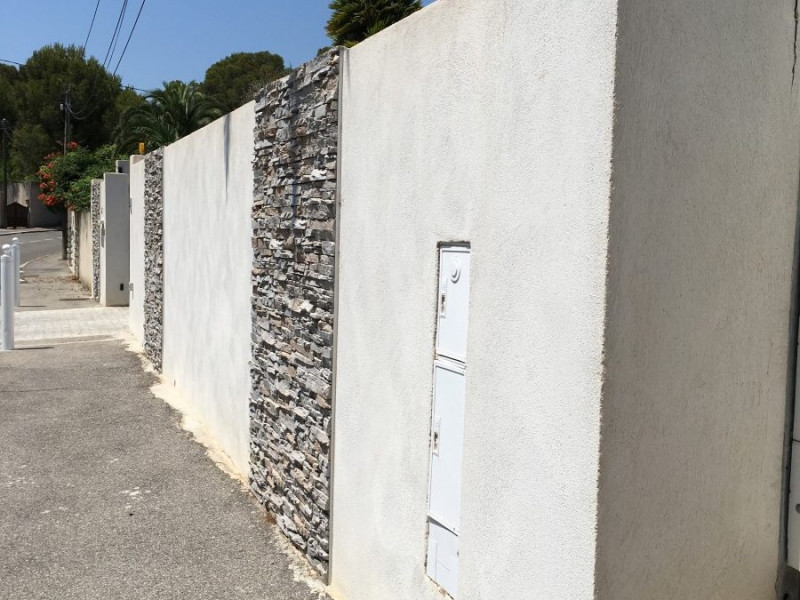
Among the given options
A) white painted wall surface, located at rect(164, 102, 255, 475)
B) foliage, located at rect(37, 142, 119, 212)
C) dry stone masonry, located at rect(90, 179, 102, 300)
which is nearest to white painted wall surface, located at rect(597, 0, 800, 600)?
white painted wall surface, located at rect(164, 102, 255, 475)

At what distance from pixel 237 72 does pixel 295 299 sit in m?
34.2

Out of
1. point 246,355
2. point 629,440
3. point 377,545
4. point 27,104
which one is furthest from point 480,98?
point 27,104

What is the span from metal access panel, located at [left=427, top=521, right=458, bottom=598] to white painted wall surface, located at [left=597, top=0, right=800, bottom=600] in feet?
2.80

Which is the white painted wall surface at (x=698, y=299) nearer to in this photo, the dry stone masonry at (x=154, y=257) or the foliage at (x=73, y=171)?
the dry stone masonry at (x=154, y=257)

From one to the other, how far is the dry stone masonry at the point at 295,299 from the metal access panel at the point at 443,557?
1.24 metres

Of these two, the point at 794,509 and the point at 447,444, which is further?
the point at 447,444

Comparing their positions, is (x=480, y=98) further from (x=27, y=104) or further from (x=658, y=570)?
(x=27, y=104)

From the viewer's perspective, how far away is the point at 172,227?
962 cm

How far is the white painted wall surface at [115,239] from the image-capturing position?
17.3 meters

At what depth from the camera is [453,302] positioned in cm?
318

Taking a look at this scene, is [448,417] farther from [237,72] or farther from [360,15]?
[237,72]

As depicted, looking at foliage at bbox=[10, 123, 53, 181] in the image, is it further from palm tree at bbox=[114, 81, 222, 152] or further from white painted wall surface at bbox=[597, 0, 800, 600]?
white painted wall surface at bbox=[597, 0, 800, 600]

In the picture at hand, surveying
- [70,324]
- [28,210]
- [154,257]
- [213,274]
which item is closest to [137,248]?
[154,257]

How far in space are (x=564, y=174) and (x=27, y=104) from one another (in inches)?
1843
